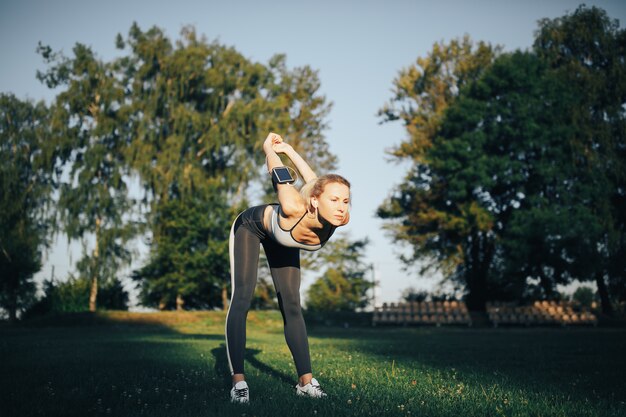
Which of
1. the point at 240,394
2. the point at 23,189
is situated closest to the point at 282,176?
the point at 240,394

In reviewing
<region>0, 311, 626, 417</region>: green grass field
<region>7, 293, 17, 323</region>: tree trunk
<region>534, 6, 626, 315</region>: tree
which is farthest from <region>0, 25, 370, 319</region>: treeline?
<region>0, 311, 626, 417</region>: green grass field

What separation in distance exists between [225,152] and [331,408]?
34.5m

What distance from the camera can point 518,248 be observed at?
30.6 meters

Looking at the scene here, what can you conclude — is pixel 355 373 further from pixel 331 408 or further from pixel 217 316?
pixel 217 316

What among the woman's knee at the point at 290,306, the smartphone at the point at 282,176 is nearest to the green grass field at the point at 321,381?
the woman's knee at the point at 290,306

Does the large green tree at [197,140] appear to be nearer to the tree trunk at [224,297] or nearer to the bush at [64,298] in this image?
the tree trunk at [224,297]

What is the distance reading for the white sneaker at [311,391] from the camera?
4922mm

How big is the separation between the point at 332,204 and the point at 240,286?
1.39 m

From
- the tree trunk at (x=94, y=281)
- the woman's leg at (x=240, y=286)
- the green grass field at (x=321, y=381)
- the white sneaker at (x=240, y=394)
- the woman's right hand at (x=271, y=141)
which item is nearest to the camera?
the green grass field at (x=321, y=381)

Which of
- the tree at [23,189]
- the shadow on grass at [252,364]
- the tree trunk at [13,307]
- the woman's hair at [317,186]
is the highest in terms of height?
the tree at [23,189]

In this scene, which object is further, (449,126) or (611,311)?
(449,126)

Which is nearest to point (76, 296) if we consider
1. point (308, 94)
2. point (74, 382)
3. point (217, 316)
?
point (217, 316)

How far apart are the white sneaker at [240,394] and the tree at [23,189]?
2892 cm

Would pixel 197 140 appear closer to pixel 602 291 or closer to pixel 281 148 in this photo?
pixel 602 291
